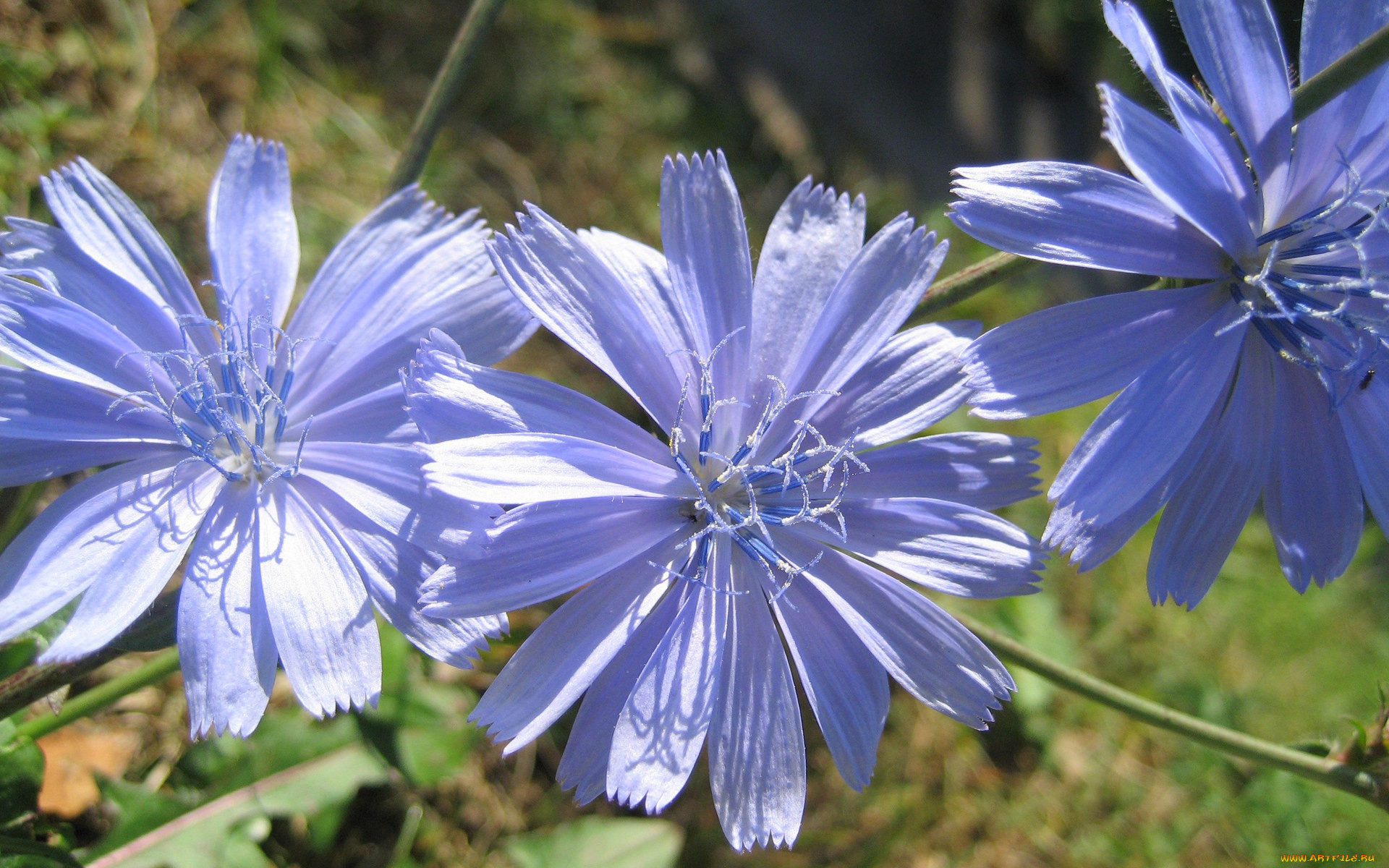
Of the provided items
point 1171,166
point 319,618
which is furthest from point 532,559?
point 1171,166

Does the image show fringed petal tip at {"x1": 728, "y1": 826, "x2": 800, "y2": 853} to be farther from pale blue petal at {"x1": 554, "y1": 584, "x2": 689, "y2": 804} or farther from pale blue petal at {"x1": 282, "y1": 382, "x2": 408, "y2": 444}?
pale blue petal at {"x1": 282, "y1": 382, "x2": 408, "y2": 444}

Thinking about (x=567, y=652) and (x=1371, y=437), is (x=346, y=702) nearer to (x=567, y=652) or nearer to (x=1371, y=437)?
(x=567, y=652)

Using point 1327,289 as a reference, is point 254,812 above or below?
below

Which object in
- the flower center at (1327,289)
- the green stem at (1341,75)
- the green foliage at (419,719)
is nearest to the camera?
the green stem at (1341,75)

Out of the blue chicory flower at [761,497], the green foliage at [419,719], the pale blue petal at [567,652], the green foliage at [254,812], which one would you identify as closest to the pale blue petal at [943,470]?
the blue chicory flower at [761,497]

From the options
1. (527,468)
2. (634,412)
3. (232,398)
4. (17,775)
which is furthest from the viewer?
(634,412)

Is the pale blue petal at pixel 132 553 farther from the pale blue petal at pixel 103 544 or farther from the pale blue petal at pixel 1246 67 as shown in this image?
the pale blue petal at pixel 1246 67

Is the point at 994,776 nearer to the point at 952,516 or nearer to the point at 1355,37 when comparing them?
the point at 952,516

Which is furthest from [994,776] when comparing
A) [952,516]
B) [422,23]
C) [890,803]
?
[422,23]
